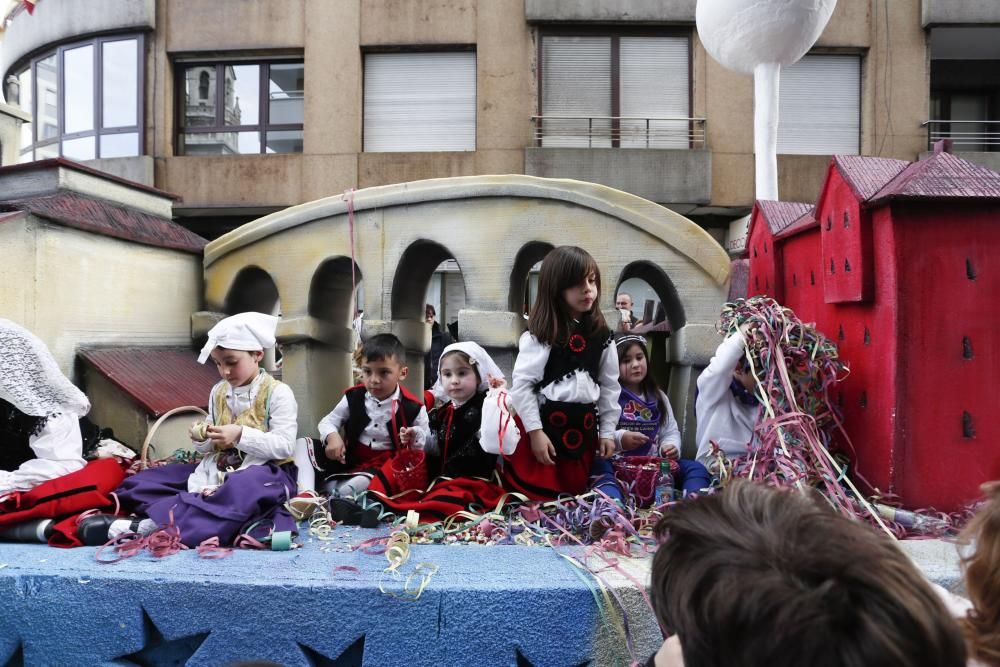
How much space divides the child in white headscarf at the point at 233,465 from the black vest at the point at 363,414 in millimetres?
355

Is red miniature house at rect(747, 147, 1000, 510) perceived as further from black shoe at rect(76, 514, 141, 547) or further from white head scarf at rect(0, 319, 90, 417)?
white head scarf at rect(0, 319, 90, 417)

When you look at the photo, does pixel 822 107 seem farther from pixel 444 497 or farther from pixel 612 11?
pixel 444 497

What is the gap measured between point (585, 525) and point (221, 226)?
8573 mm

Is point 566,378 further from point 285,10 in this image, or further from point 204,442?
point 285,10

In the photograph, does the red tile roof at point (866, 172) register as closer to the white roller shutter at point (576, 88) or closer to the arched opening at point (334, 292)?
the arched opening at point (334, 292)

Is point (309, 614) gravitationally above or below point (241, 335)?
below

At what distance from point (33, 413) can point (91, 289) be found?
975mm

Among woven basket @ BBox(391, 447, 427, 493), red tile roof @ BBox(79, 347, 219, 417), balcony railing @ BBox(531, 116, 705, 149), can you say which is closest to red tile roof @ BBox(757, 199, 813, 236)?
woven basket @ BBox(391, 447, 427, 493)

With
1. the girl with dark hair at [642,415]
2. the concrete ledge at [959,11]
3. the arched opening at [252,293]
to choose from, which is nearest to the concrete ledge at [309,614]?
the girl with dark hair at [642,415]

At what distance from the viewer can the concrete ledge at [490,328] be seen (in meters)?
3.18

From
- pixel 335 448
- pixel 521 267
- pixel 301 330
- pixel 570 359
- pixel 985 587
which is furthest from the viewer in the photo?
pixel 301 330

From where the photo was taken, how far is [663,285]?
3238 millimetres

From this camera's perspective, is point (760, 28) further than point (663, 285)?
No

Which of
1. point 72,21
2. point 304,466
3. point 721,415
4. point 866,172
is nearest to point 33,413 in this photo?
point 304,466
